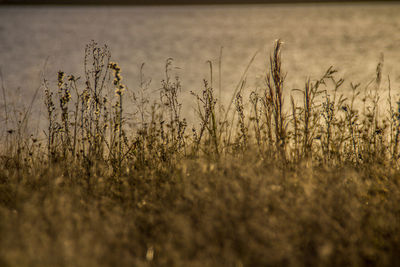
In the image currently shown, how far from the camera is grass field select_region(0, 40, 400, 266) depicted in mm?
1571

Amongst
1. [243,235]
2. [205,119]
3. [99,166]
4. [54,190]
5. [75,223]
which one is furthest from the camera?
[205,119]

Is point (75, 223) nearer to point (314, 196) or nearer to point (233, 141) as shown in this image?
point (314, 196)

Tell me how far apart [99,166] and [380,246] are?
6.41 ft

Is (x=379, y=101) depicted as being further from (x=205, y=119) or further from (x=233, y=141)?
(x=205, y=119)

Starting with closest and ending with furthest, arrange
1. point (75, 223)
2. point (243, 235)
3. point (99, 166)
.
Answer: point (243, 235) → point (75, 223) → point (99, 166)

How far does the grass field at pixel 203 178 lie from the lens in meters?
1.57

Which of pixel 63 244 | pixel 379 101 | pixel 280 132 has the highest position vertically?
pixel 379 101

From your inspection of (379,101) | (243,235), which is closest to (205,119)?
(243,235)

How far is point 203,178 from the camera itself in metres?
2.12

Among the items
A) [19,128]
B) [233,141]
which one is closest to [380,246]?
[233,141]

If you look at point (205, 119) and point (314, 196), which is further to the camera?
point (205, 119)

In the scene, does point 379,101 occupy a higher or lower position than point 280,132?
higher

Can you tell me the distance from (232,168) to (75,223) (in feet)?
3.35

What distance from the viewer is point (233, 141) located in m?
2.95
